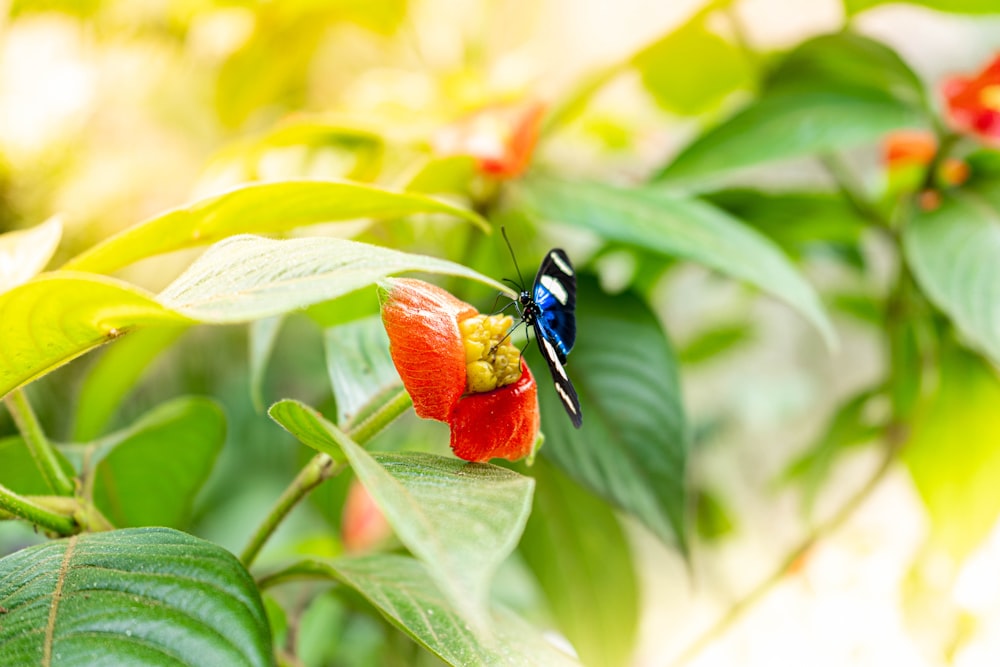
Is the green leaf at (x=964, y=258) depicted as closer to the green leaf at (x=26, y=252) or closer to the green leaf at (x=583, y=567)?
the green leaf at (x=583, y=567)

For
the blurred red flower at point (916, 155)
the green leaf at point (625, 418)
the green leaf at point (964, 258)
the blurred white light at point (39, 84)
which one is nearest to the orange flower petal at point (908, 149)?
the blurred red flower at point (916, 155)

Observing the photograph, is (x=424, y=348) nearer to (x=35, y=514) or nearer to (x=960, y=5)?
(x=35, y=514)

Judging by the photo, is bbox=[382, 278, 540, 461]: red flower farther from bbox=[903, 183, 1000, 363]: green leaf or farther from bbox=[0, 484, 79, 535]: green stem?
bbox=[903, 183, 1000, 363]: green leaf

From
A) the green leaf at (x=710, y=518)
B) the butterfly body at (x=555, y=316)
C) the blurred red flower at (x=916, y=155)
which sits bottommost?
the green leaf at (x=710, y=518)

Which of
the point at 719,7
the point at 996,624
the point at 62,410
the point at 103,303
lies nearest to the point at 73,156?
the point at 62,410

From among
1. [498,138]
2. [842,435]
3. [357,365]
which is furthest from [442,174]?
[842,435]
